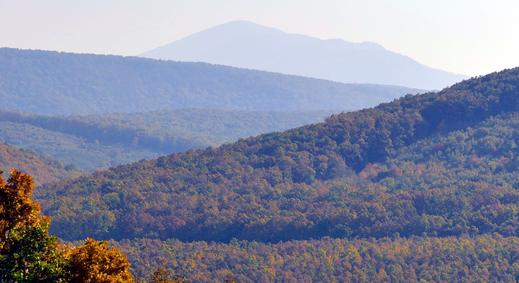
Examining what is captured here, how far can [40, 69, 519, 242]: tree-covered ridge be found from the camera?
129125mm

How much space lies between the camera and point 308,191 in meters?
151

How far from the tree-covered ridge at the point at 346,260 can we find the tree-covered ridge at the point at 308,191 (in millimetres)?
8350

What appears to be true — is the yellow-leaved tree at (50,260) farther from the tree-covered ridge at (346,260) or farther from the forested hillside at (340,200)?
the forested hillside at (340,200)

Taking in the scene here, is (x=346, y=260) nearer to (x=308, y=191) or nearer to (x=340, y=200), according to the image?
(x=340, y=200)

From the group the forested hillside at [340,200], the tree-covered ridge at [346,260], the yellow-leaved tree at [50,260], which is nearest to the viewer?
the yellow-leaved tree at [50,260]

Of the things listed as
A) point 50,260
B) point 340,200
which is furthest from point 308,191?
point 50,260

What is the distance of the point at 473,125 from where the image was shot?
16538 cm

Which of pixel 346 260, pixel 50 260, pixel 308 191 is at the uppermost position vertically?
pixel 50 260

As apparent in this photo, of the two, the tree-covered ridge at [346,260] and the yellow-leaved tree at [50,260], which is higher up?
the yellow-leaved tree at [50,260]

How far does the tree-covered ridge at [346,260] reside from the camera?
102 metres

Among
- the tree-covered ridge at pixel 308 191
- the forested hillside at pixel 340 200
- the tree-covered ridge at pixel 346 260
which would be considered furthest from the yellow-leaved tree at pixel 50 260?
the tree-covered ridge at pixel 308 191

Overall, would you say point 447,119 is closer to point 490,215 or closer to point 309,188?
point 309,188

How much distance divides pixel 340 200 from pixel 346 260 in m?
32.1

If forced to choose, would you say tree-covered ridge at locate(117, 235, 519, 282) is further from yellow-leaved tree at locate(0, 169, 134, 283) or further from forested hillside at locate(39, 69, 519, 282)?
yellow-leaved tree at locate(0, 169, 134, 283)
